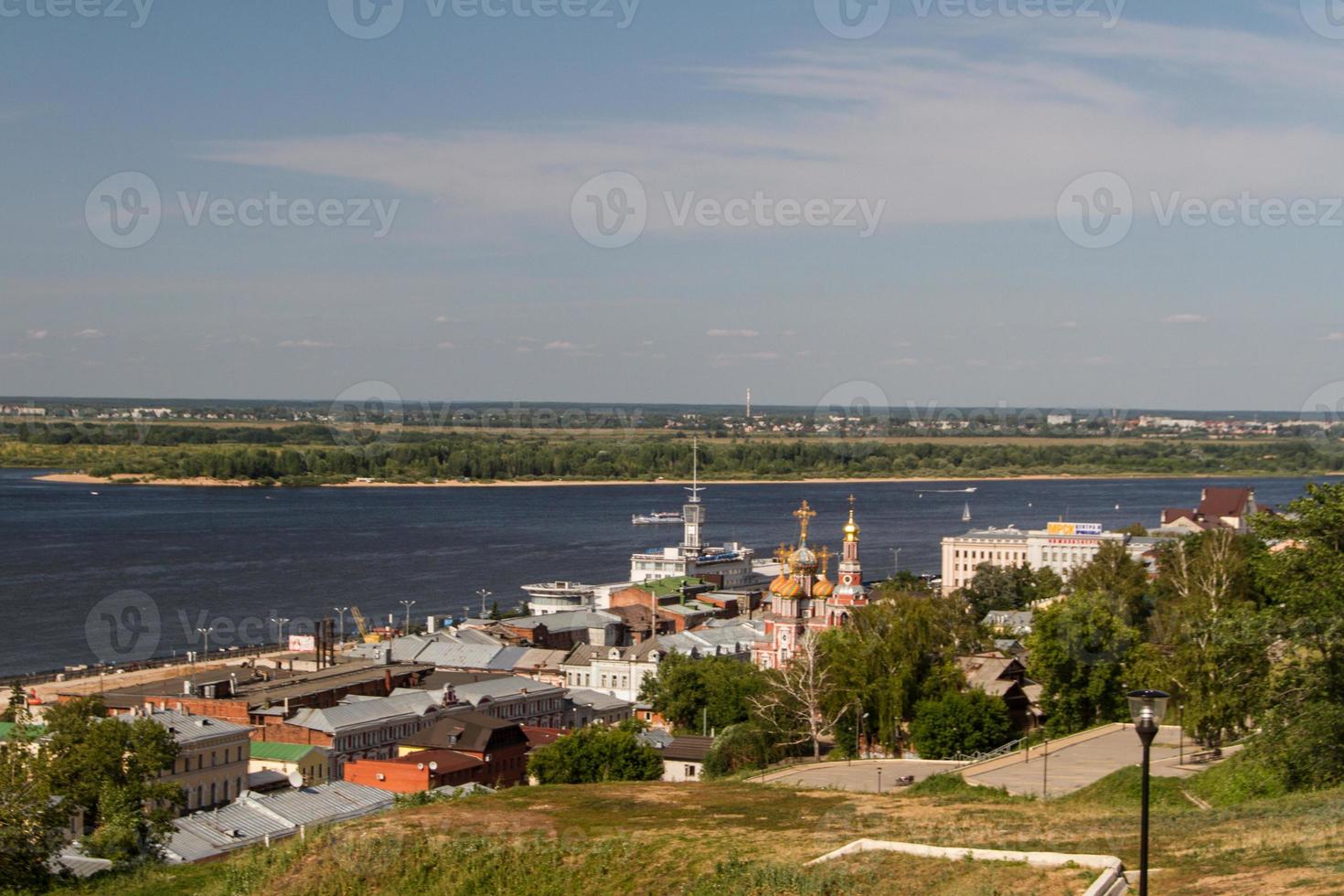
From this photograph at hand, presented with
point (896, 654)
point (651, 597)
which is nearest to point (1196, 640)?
point (896, 654)

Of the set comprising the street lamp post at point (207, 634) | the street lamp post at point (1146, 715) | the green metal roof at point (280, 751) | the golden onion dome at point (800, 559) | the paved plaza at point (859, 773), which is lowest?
the street lamp post at point (207, 634)

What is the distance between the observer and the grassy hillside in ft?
38.0

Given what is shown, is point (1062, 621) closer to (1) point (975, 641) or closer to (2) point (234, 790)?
(1) point (975, 641)

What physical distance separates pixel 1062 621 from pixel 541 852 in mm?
15156

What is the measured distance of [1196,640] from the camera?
74.5 ft

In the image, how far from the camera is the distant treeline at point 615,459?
143375 mm

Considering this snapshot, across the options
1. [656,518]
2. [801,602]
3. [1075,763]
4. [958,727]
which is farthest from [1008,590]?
[656,518]

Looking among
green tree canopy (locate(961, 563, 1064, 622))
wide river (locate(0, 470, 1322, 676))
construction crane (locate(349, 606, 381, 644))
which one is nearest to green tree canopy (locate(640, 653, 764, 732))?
construction crane (locate(349, 606, 381, 644))

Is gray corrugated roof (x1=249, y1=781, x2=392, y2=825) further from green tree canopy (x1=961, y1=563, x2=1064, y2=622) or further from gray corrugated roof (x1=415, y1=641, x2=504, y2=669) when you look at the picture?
green tree canopy (x1=961, y1=563, x2=1064, y2=622)

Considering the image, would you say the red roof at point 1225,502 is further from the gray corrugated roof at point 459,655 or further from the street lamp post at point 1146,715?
the street lamp post at point 1146,715

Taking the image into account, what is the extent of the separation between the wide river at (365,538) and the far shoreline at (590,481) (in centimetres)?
247
